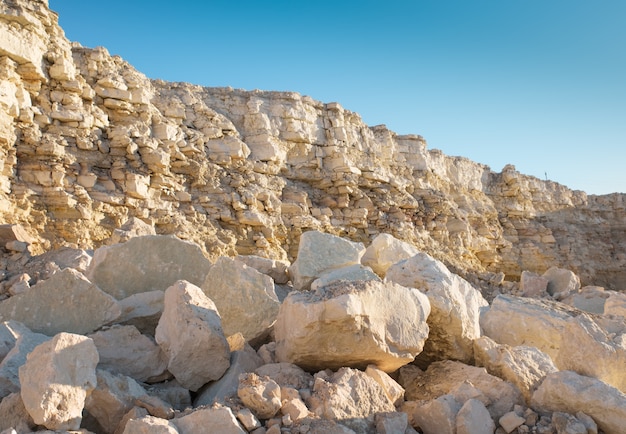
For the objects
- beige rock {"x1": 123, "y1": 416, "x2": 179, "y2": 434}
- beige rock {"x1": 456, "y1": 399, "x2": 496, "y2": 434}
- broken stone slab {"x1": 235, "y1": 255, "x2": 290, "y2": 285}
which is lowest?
beige rock {"x1": 123, "y1": 416, "x2": 179, "y2": 434}

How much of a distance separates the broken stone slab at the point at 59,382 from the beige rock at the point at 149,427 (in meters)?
0.28

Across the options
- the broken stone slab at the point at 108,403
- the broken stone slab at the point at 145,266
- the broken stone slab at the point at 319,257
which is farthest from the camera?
the broken stone slab at the point at 319,257

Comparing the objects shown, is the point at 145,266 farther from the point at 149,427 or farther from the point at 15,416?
the point at 149,427

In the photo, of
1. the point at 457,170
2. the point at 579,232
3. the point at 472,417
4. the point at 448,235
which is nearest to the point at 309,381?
the point at 472,417

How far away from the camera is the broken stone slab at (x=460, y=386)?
8.41 ft

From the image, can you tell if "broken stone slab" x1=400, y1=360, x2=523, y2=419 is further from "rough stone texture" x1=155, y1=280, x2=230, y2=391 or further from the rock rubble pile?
"rough stone texture" x1=155, y1=280, x2=230, y2=391

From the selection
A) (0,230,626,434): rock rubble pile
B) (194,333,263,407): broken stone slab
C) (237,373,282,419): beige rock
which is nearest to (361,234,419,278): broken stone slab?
(0,230,626,434): rock rubble pile

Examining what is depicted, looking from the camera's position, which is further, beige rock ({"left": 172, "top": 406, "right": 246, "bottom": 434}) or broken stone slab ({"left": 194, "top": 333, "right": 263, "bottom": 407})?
broken stone slab ({"left": 194, "top": 333, "right": 263, "bottom": 407})

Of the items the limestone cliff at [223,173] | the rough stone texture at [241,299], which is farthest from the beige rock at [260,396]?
the limestone cliff at [223,173]

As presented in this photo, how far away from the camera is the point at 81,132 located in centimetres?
992

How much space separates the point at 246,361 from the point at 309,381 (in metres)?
0.46

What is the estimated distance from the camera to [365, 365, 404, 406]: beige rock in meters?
2.64

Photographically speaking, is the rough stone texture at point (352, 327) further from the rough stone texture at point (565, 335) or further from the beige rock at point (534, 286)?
the beige rock at point (534, 286)

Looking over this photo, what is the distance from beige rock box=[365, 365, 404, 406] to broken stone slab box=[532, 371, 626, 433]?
0.70 meters
